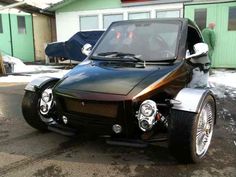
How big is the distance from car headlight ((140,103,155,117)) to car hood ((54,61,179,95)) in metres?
0.25

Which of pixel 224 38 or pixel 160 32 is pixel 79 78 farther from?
pixel 224 38

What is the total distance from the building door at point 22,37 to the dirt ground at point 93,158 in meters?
14.1

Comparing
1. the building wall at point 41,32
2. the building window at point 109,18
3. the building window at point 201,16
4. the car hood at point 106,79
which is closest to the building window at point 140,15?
the building window at point 109,18

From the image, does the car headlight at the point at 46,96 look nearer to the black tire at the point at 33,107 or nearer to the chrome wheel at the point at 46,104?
the chrome wheel at the point at 46,104

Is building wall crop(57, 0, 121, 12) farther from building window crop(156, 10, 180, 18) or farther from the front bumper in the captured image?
the front bumper

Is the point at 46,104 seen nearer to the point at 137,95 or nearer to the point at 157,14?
the point at 137,95

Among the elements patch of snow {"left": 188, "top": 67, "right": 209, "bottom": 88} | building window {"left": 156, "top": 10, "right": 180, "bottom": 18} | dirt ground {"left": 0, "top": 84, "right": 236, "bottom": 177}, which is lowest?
dirt ground {"left": 0, "top": 84, "right": 236, "bottom": 177}

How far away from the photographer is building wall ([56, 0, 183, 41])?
1493 centimetres

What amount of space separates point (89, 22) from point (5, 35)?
492cm

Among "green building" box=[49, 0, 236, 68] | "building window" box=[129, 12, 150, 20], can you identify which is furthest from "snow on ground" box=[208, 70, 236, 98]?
"building window" box=[129, 12, 150, 20]

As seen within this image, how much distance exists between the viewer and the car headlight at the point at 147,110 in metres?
3.53

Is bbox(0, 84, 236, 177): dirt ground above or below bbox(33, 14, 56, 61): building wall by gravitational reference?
below

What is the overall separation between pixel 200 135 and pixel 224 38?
433 inches

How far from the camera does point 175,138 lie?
11.7ft
